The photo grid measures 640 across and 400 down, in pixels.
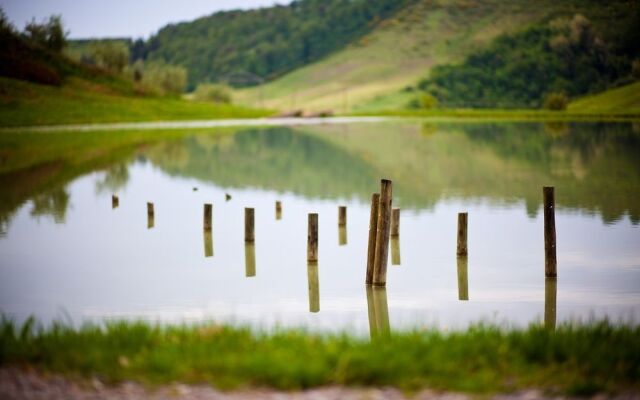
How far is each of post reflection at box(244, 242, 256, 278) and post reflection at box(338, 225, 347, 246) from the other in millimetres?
2389

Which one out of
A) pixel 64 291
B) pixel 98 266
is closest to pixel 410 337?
pixel 64 291

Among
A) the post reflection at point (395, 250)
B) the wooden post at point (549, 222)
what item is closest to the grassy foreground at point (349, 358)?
the wooden post at point (549, 222)

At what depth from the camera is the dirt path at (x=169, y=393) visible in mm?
9031

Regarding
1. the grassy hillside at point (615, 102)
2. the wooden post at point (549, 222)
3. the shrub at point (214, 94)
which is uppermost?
the shrub at point (214, 94)

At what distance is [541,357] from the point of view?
1032cm

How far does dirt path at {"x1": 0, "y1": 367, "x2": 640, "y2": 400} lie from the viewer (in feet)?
29.6

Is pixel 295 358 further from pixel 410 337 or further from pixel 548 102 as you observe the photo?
pixel 548 102

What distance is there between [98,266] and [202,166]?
31.1m

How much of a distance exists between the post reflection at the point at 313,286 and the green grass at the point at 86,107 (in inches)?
2864

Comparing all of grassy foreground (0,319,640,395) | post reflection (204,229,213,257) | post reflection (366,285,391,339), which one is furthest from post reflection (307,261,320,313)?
grassy foreground (0,319,640,395)

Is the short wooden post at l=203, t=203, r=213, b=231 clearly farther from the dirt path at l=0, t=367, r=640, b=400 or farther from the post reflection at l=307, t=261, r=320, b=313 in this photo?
the dirt path at l=0, t=367, r=640, b=400

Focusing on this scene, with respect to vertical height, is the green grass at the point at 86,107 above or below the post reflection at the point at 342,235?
above

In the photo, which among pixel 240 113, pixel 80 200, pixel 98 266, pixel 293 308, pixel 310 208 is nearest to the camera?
A: pixel 293 308

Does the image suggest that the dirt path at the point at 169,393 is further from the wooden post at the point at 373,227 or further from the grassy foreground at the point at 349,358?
the wooden post at the point at 373,227
